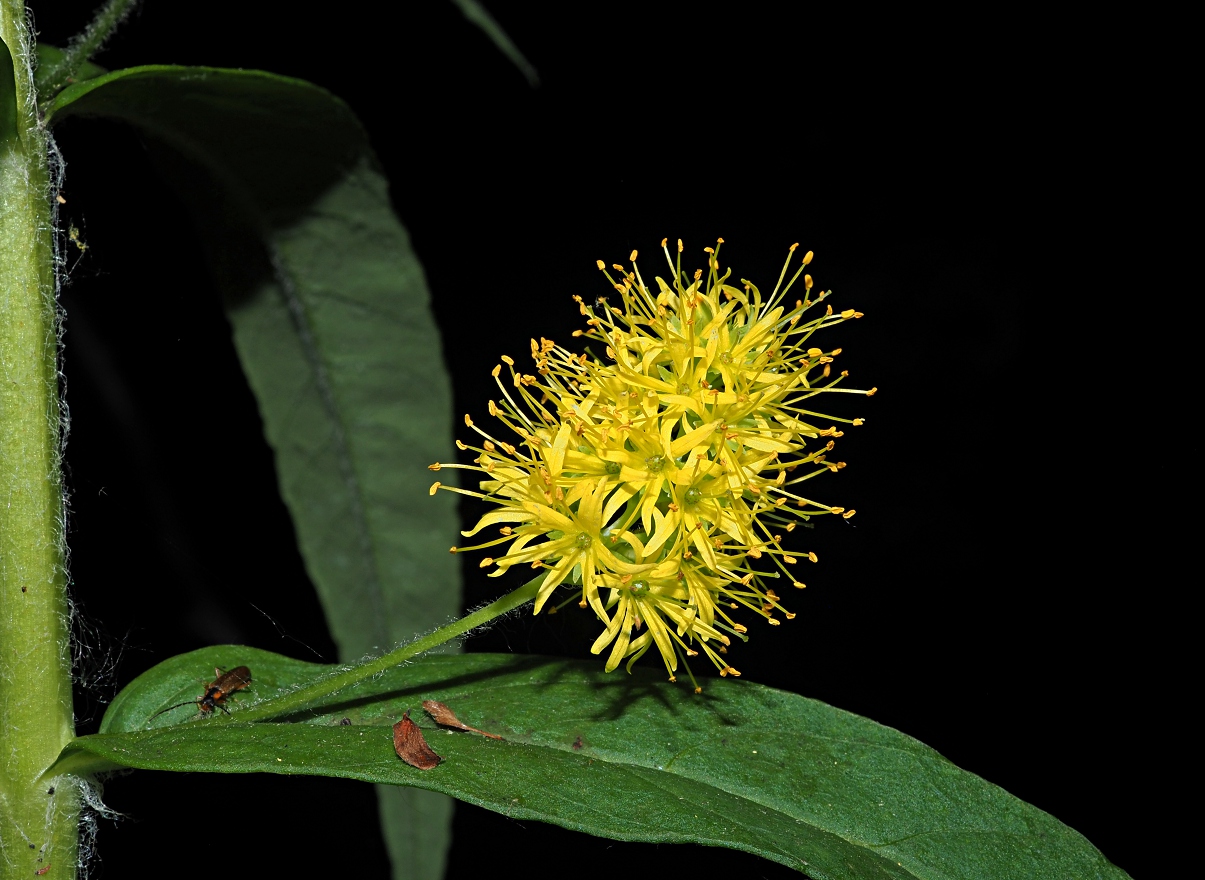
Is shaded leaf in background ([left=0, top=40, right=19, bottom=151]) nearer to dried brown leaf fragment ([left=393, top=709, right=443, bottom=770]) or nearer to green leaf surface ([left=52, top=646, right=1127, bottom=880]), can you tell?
green leaf surface ([left=52, top=646, right=1127, bottom=880])

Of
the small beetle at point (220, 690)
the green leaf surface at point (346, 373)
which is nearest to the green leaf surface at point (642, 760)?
the small beetle at point (220, 690)

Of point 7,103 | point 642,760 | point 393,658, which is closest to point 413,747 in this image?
point 393,658

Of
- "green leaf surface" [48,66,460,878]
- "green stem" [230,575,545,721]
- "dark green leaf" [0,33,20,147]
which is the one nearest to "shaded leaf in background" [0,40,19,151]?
"dark green leaf" [0,33,20,147]

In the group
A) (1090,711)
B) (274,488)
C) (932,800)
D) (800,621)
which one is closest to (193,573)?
(274,488)

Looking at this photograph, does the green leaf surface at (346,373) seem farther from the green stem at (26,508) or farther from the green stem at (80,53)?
the green stem at (26,508)

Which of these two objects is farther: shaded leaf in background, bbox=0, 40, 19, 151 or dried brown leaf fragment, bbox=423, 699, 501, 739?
dried brown leaf fragment, bbox=423, 699, 501, 739

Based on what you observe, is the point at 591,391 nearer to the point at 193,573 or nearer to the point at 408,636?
the point at 408,636

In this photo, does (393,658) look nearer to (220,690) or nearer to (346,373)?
(220,690)
